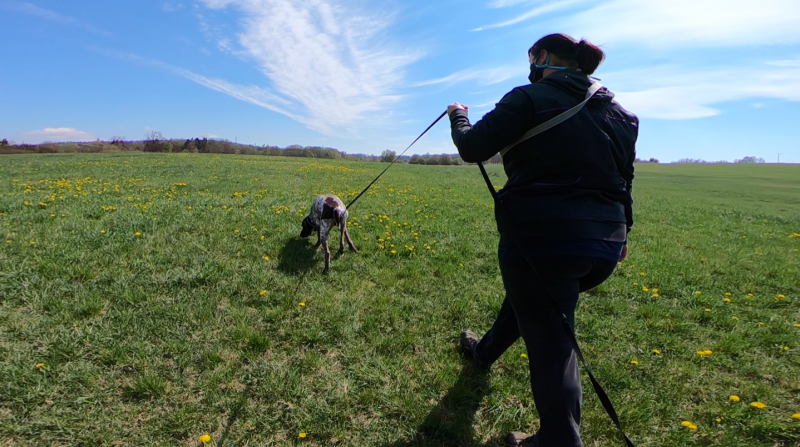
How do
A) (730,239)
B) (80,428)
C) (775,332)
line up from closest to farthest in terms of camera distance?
(80,428) → (775,332) → (730,239)

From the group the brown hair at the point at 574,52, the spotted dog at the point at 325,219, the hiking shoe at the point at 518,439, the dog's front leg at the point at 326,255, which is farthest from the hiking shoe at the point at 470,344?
the spotted dog at the point at 325,219

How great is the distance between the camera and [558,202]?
1.74m

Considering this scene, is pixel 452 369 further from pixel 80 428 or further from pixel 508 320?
pixel 80 428

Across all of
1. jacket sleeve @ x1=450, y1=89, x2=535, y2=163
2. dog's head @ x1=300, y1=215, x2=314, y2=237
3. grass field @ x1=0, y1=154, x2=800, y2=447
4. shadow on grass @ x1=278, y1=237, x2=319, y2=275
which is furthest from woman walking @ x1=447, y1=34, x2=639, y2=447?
dog's head @ x1=300, y1=215, x2=314, y2=237

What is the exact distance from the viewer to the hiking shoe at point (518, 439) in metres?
2.23

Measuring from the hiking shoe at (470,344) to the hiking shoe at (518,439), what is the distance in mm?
657

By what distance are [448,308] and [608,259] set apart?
7.55 feet

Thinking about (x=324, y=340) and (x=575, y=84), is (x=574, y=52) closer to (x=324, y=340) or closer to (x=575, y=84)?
(x=575, y=84)

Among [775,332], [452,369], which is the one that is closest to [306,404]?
[452,369]

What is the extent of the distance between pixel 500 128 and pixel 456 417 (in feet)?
6.37

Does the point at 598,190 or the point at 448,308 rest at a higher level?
the point at 598,190

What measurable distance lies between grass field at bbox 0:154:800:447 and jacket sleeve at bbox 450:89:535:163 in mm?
1813

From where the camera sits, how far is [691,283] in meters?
4.91

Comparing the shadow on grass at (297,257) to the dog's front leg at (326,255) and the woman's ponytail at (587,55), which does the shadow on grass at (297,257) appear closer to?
the dog's front leg at (326,255)
